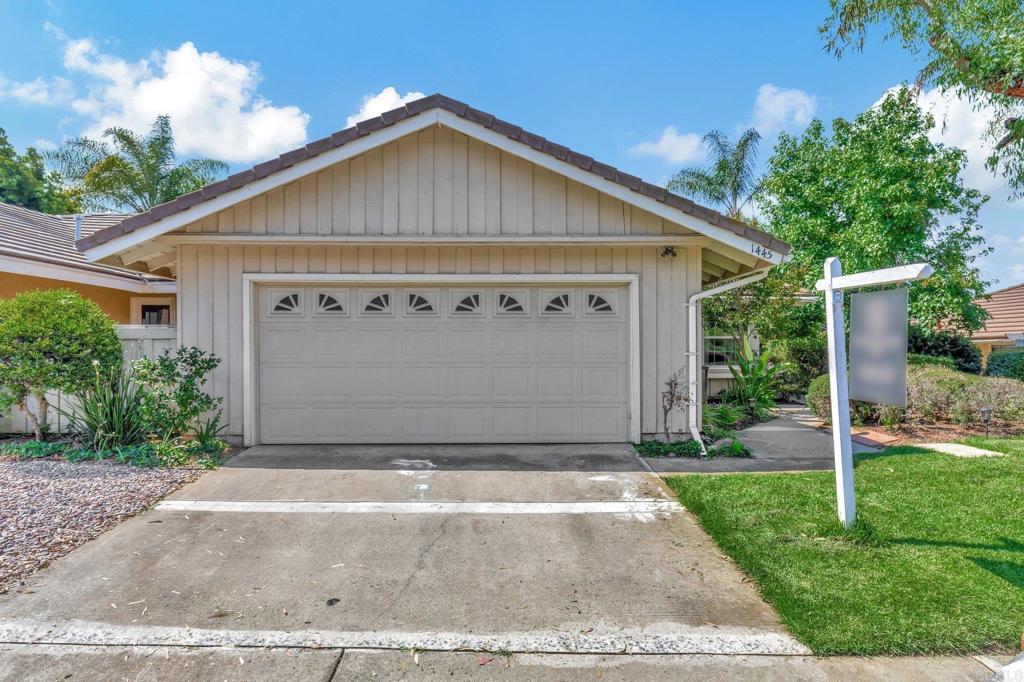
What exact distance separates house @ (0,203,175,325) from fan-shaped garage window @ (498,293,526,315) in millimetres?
5846

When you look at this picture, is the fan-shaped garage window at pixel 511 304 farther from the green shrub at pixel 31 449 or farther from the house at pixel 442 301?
the green shrub at pixel 31 449

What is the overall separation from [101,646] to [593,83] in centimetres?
1185

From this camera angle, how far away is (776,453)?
6.87 m

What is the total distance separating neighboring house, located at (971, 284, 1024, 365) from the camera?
16053mm

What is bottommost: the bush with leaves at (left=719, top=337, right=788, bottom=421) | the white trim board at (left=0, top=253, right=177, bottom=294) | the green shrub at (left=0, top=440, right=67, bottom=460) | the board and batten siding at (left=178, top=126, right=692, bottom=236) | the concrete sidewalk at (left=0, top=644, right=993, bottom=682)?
the concrete sidewalk at (left=0, top=644, right=993, bottom=682)

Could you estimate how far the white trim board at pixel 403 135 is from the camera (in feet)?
20.5

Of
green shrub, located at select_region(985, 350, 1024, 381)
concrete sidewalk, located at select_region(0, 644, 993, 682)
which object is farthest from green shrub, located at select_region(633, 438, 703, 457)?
green shrub, located at select_region(985, 350, 1024, 381)

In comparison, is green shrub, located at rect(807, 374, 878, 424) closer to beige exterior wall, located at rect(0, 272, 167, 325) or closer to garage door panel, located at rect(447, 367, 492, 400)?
garage door panel, located at rect(447, 367, 492, 400)

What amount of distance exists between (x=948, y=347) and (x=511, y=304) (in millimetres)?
12247

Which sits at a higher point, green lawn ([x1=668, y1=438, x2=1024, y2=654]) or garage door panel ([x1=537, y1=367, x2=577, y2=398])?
garage door panel ([x1=537, y1=367, x2=577, y2=398])

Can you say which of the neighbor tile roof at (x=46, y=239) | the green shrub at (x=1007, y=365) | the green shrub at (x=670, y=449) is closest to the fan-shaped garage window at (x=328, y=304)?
the neighbor tile roof at (x=46, y=239)

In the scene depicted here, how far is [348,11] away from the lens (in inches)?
400

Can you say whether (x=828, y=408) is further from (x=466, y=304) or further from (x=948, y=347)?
(x=948, y=347)

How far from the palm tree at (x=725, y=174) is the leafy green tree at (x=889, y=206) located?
7.11 m
